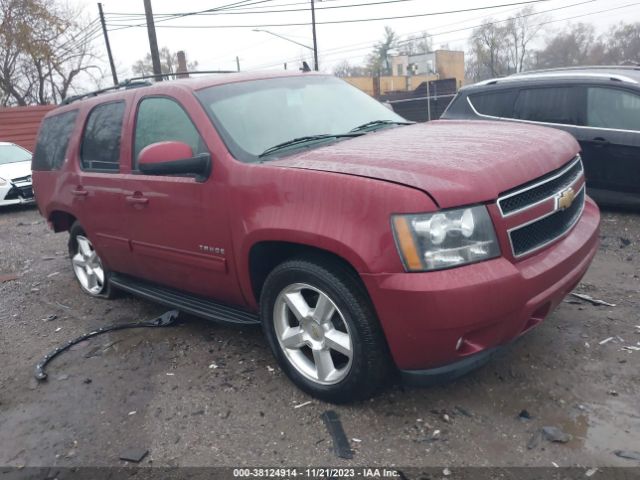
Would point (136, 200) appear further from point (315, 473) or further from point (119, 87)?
point (315, 473)

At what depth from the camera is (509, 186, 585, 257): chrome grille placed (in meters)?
2.60

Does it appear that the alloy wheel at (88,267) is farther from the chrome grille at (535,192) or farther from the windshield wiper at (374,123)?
the chrome grille at (535,192)

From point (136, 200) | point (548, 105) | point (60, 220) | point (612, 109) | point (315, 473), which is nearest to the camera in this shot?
point (315, 473)

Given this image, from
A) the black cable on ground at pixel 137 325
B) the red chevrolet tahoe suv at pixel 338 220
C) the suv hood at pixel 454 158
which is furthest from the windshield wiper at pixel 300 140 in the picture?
the black cable on ground at pixel 137 325

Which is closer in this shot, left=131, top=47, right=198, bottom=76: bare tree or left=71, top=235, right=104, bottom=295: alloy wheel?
left=71, top=235, right=104, bottom=295: alloy wheel

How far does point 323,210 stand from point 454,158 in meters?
0.70

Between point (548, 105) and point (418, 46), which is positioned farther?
point (418, 46)

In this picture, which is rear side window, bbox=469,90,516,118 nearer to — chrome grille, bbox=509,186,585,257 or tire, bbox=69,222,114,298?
chrome grille, bbox=509,186,585,257

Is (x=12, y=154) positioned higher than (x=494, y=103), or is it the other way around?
(x=494, y=103)

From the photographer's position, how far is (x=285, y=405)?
312 centimetres

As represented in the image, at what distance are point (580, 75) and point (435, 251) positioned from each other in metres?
5.11

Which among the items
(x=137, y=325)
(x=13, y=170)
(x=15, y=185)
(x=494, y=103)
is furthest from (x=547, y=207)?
(x=13, y=170)

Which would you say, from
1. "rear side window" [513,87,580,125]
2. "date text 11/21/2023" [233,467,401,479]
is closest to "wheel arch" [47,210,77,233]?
"date text 11/21/2023" [233,467,401,479]

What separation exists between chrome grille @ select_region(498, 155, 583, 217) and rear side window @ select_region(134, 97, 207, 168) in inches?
71.3
